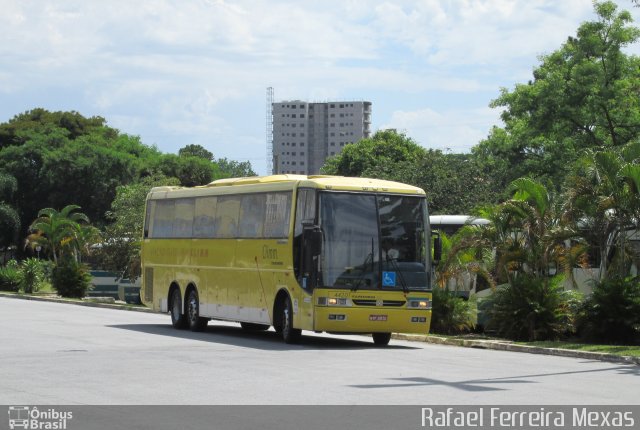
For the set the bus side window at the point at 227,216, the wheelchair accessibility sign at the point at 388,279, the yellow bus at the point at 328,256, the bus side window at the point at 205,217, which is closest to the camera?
the yellow bus at the point at 328,256

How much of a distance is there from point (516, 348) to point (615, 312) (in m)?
2.30

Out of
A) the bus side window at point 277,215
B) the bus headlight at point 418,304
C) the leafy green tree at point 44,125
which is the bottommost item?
the bus headlight at point 418,304

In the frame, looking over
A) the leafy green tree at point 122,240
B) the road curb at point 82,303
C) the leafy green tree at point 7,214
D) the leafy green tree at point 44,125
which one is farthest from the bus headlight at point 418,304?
the leafy green tree at point 44,125

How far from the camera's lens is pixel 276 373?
57.0 feet

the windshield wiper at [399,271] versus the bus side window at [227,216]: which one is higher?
the bus side window at [227,216]

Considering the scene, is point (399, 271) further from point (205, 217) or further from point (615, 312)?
point (205, 217)

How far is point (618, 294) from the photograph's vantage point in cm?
2498

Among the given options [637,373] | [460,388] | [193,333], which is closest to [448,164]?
[193,333]

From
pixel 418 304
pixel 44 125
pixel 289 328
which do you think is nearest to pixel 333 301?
pixel 289 328

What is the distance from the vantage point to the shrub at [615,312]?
81.5 ft

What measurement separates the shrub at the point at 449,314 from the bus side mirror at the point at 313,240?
6.91 metres

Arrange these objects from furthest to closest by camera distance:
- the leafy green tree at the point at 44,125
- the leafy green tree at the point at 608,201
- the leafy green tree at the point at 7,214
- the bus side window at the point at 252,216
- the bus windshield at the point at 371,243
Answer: the leafy green tree at the point at 44,125, the leafy green tree at the point at 7,214, the bus side window at the point at 252,216, the leafy green tree at the point at 608,201, the bus windshield at the point at 371,243

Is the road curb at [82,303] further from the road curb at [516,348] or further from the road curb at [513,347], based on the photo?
the road curb at [516,348]

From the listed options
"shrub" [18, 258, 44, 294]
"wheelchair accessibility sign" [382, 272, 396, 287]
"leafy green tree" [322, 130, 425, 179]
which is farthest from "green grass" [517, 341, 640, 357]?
"leafy green tree" [322, 130, 425, 179]
